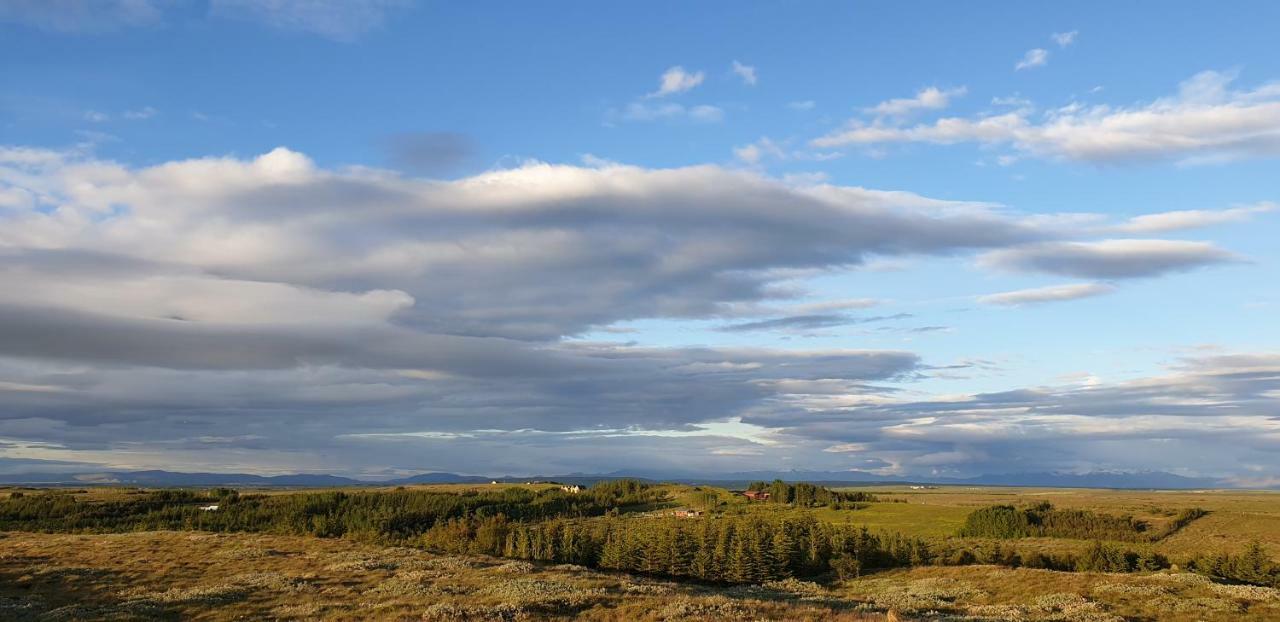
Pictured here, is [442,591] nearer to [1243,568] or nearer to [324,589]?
[324,589]

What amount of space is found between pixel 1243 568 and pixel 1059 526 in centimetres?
8394

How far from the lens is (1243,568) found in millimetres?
99625

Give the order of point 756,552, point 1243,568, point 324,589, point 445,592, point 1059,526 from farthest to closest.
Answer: point 1059,526
point 756,552
point 1243,568
point 324,589
point 445,592

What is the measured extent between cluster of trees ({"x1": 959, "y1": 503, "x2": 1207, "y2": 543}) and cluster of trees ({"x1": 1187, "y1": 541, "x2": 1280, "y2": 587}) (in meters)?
58.7

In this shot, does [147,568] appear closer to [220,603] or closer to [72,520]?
[220,603]

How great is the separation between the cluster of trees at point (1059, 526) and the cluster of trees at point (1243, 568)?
193 feet

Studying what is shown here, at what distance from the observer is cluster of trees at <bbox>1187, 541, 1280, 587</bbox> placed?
9728 cm

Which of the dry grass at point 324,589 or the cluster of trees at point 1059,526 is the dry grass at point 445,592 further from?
the cluster of trees at point 1059,526

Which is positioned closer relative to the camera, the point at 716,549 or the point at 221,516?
the point at 716,549

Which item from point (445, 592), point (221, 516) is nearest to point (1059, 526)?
point (445, 592)

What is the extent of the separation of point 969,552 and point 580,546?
208ft

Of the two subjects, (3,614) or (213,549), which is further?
(213,549)

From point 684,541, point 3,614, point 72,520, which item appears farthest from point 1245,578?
point 72,520

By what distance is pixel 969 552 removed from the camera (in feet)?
426
